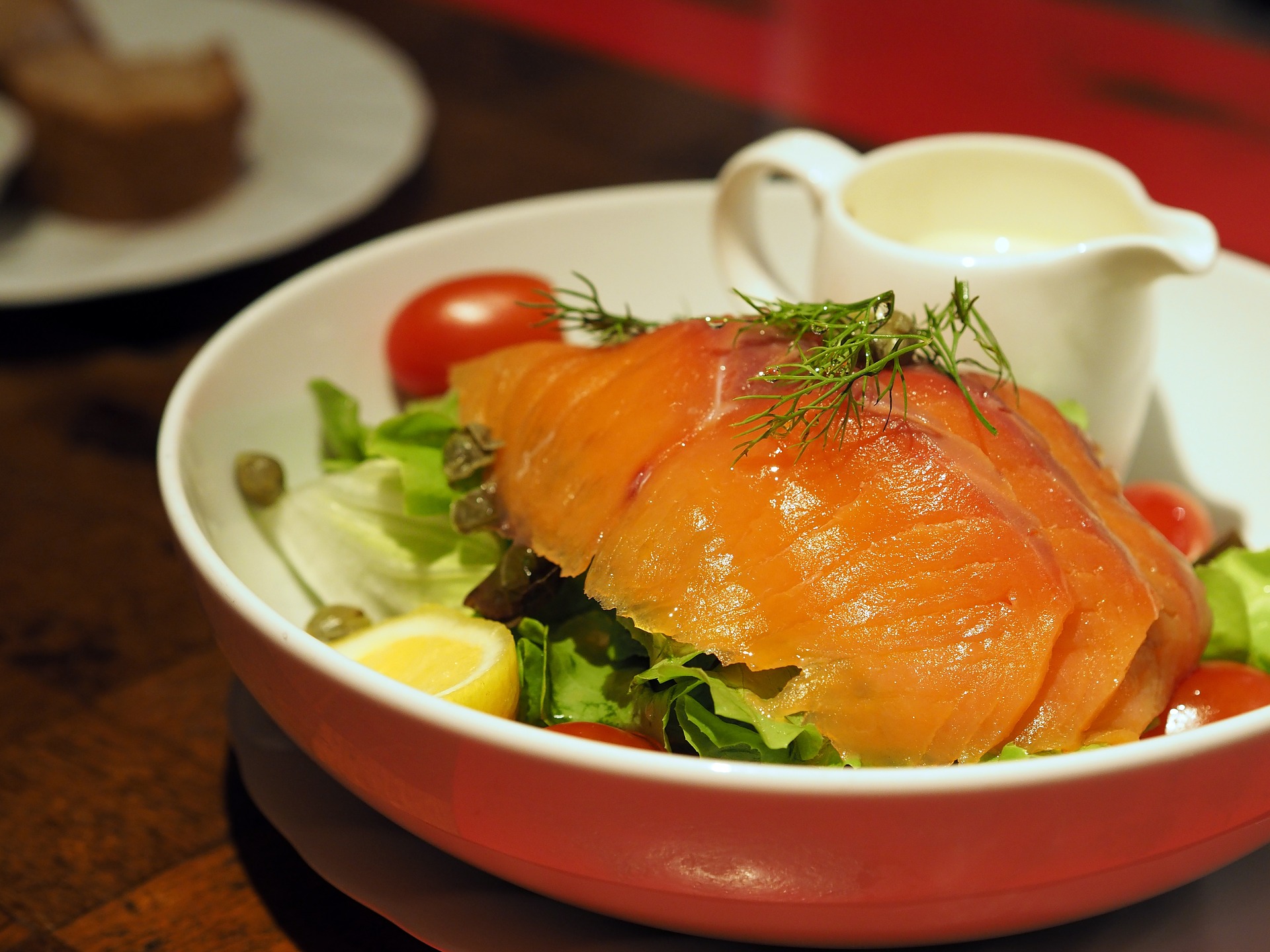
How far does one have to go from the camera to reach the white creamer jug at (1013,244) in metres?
1.62

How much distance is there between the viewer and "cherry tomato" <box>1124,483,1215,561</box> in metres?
1.68

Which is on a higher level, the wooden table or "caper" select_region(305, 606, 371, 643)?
"caper" select_region(305, 606, 371, 643)

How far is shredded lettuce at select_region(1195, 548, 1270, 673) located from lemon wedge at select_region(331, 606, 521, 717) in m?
0.85

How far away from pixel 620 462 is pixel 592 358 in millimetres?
220

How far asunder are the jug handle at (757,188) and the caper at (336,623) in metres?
0.87

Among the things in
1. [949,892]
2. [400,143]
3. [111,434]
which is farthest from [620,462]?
[400,143]

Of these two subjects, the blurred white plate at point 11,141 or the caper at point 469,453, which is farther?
the blurred white plate at point 11,141

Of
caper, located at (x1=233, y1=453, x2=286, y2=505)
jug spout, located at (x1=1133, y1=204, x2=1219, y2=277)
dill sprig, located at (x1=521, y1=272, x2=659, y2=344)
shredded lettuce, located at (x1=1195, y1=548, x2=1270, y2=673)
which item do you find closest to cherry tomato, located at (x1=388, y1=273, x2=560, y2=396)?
dill sprig, located at (x1=521, y1=272, x2=659, y2=344)

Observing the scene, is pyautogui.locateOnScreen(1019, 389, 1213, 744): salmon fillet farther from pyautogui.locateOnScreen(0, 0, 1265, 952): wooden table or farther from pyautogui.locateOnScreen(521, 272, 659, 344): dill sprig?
pyautogui.locateOnScreen(0, 0, 1265, 952): wooden table

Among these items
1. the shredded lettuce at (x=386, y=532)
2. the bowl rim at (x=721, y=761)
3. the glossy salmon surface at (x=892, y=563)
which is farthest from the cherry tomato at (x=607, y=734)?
the shredded lettuce at (x=386, y=532)

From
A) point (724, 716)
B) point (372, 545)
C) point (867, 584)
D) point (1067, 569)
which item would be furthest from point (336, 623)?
point (1067, 569)

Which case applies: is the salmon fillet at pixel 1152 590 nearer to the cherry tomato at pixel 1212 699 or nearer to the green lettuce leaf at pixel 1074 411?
the cherry tomato at pixel 1212 699

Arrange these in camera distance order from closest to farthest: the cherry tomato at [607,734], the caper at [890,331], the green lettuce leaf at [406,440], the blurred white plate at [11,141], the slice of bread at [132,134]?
the cherry tomato at [607,734] → the caper at [890,331] → the green lettuce leaf at [406,440] → the blurred white plate at [11,141] → the slice of bread at [132,134]

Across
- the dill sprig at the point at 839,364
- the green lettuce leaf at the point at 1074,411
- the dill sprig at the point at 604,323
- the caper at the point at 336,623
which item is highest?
the dill sprig at the point at 839,364
